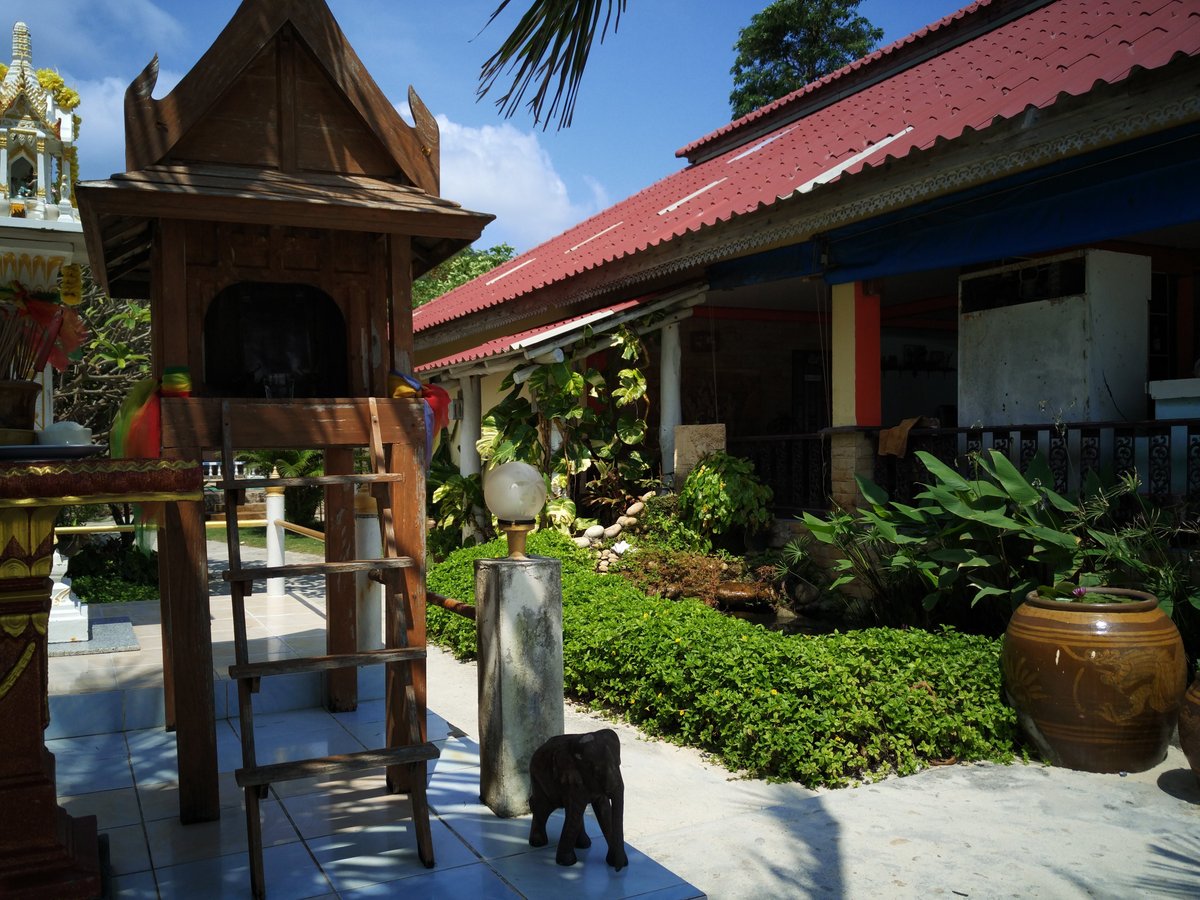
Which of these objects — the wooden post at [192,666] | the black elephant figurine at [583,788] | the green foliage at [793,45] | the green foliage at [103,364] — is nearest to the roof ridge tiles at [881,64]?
the green foliage at [103,364]

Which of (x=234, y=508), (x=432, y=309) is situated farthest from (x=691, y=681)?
(x=432, y=309)

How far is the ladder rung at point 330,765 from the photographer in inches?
134

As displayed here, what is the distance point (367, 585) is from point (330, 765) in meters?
2.45

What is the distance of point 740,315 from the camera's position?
12773mm

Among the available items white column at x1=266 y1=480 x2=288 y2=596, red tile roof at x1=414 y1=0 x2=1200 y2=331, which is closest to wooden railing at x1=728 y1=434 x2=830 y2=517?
red tile roof at x1=414 y1=0 x2=1200 y2=331

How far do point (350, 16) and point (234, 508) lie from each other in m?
2.29

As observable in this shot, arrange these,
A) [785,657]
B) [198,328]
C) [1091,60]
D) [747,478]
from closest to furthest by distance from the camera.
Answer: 1. [198,328]
2. [785,657]
3. [1091,60]
4. [747,478]

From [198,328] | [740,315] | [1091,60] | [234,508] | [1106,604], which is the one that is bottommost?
[1106,604]

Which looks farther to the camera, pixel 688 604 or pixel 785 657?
pixel 688 604

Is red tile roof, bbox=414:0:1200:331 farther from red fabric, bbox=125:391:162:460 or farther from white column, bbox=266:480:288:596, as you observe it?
red fabric, bbox=125:391:162:460

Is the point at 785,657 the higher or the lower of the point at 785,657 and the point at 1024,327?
the lower

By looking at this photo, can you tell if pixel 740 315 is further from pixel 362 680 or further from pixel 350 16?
pixel 350 16

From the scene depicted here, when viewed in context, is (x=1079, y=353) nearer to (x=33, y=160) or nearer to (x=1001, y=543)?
(x=1001, y=543)

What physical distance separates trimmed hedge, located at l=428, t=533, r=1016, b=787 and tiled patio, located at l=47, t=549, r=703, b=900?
125cm
